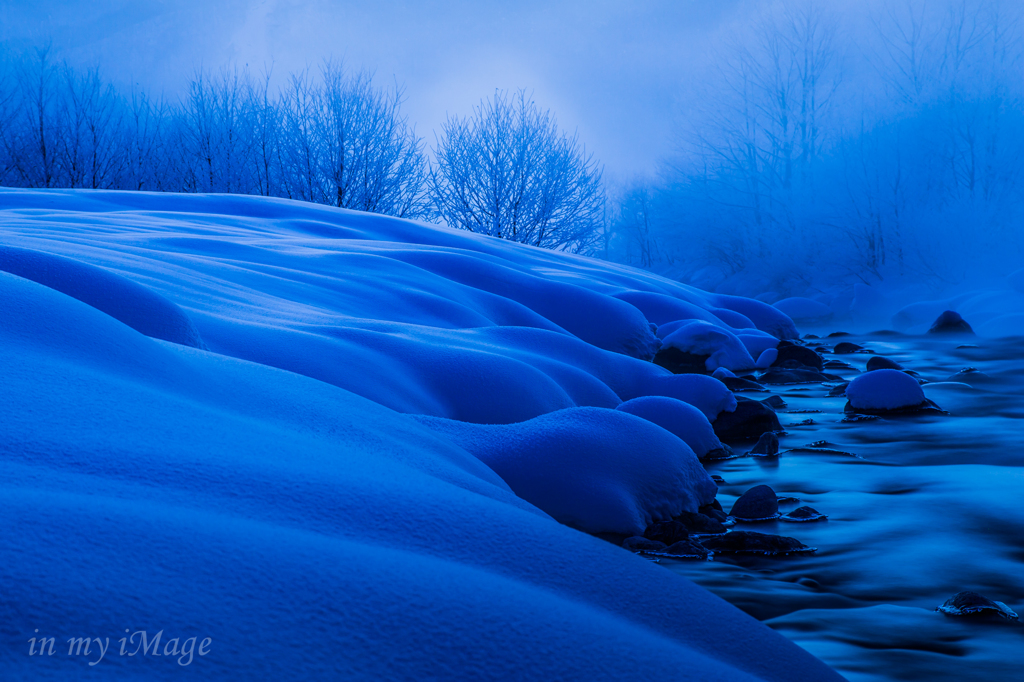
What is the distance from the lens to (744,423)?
3463 mm

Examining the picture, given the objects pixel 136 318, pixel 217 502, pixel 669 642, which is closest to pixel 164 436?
pixel 217 502

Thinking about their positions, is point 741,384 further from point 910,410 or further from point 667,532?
point 667,532

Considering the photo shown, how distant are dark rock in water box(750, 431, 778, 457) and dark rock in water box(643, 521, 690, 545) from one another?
3.77 feet

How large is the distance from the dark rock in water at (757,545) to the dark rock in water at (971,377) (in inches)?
149

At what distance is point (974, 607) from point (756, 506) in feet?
2.44

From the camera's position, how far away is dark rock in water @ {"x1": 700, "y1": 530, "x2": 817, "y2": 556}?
2.03 meters

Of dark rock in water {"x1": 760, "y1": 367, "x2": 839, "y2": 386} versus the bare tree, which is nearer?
dark rock in water {"x1": 760, "y1": 367, "x2": 839, "y2": 386}

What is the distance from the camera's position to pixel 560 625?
79cm

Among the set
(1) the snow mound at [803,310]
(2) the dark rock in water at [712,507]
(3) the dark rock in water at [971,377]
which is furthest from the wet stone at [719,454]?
(1) the snow mound at [803,310]

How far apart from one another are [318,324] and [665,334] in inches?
149

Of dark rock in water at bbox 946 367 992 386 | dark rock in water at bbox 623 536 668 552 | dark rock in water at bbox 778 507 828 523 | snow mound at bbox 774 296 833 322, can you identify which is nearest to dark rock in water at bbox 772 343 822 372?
dark rock in water at bbox 946 367 992 386

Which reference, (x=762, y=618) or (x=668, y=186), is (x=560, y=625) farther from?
(x=668, y=186)

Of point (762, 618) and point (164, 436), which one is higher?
point (164, 436)

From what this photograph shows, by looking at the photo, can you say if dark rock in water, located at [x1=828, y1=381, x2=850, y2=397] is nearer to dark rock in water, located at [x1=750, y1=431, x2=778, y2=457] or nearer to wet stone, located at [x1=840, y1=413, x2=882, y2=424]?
wet stone, located at [x1=840, y1=413, x2=882, y2=424]
